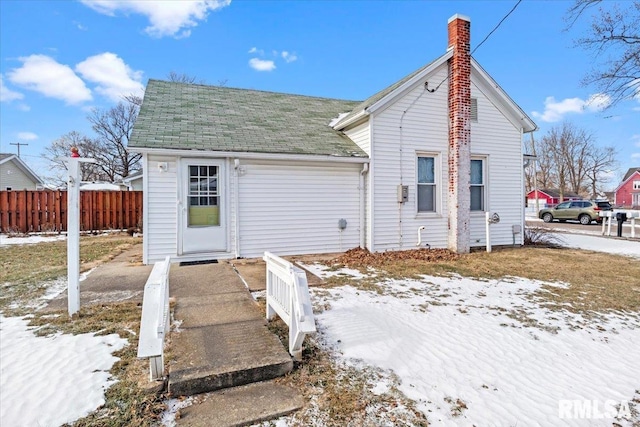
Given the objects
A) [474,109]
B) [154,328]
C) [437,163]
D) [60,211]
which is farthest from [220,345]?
[60,211]

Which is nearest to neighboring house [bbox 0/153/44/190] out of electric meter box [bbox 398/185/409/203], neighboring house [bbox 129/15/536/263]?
neighboring house [bbox 129/15/536/263]

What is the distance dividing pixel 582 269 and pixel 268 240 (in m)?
7.50

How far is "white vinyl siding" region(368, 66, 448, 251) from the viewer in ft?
29.5

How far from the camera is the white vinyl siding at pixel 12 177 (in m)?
23.2

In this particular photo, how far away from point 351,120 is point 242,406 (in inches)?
318

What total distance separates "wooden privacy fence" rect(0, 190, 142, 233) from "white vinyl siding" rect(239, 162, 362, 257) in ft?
31.1

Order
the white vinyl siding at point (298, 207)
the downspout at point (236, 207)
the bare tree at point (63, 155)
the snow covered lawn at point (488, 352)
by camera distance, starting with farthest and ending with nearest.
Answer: the bare tree at point (63, 155) → the white vinyl siding at point (298, 207) → the downspout at point (236, 207) → the snow covered lawn at point (488, 352)

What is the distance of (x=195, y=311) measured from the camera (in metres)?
4.34

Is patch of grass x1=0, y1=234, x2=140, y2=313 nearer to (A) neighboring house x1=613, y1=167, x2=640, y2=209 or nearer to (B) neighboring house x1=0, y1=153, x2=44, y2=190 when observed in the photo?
(B) neighboring house x1=0, y1=153, x2=44, y2=190

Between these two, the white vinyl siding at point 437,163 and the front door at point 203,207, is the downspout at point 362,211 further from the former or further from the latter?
the front door at point 203,207

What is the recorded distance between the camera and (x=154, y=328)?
8.78ft

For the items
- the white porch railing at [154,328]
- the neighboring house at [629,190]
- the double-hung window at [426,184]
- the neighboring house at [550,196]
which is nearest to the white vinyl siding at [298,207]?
the double-hung window at [426,184]

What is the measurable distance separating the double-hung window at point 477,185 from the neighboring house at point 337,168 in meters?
0.03

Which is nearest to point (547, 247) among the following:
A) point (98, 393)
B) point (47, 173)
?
point (98, 393)
